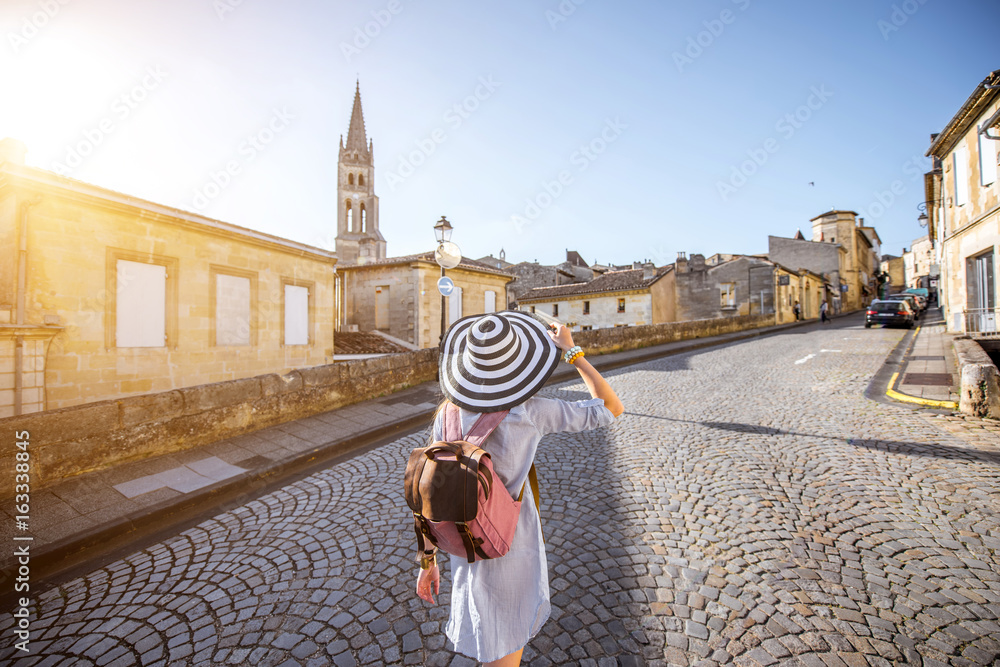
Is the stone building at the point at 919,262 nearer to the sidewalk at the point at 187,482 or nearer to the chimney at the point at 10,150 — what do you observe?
the sidewalk at the point at 187,482

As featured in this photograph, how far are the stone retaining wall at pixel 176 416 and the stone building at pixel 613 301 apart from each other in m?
21.4

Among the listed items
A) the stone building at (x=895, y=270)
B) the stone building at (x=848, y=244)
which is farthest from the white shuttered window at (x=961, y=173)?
the stone building at (x=895, y=270)

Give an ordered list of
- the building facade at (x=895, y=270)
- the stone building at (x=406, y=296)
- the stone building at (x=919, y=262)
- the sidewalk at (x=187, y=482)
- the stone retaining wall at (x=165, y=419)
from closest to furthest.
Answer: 1. the sidewalk at (x=187, y=482)
2. the stone retaining wall at (x=165, y=419)
3. the stone building at (x=406, y=296)
4. the stone building at (x=919, y=262)
5. the building facade at (x=895, y=270)

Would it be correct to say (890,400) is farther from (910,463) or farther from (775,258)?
(775,258)

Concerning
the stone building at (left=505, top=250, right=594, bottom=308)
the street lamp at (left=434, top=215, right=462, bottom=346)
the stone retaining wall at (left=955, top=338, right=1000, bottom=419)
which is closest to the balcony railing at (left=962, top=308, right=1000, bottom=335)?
the stone retaining wall at (left=955, top=338, right=1000, bottom=419)

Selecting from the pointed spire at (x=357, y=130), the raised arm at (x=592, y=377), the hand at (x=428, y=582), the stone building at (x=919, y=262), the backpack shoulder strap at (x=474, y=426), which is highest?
the pointed spire at (x=357, y=130)

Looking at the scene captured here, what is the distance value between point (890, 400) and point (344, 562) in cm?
832

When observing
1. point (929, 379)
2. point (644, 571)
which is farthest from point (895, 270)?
point (644, 571)

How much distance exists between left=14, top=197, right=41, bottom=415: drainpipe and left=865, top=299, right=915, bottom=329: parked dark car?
30.4 m

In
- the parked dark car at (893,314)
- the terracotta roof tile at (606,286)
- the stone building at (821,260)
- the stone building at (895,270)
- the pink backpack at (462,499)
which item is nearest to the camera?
the pink backpack at (462,499)

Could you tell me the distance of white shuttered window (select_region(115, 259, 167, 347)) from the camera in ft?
29.9

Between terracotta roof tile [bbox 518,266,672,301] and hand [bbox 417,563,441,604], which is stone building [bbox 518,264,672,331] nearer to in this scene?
terracotta roof tile [bbox 518,266,672,301]

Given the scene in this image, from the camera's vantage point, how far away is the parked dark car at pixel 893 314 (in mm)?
19406

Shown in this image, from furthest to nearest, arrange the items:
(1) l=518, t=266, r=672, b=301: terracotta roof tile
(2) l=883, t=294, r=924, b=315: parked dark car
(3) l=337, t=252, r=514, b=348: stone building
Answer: (1) l=518, t=266, r=672, b=301: terracotta roof tile < (2) l=883, t=294, r=924, b=315: parked dark car < (3) l=337, t=252, r=514, b=348: stone building
